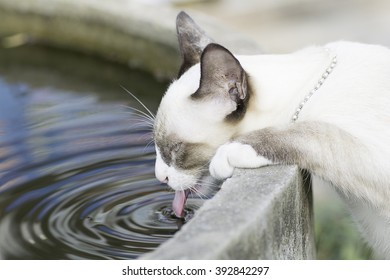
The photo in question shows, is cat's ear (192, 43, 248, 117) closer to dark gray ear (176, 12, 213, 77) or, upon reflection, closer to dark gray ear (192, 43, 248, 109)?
dark gray ear (192, 43, 248, 109)

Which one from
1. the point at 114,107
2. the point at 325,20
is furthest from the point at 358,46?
the point at 325,20

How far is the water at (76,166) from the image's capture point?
299cm

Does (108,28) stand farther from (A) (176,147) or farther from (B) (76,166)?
(A) (176,147)

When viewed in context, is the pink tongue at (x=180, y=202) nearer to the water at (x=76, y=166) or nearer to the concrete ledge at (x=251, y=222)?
the water at (x=76, y=166)

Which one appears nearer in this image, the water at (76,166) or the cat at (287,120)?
the cat at (287,120)

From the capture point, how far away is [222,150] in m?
2.76

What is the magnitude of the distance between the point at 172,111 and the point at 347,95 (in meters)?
0.62

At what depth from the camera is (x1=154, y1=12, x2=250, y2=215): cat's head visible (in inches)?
110

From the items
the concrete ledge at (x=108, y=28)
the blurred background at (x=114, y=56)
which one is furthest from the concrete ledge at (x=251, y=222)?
the concrete ledge at (x=108, y=28)

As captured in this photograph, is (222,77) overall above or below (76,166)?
above

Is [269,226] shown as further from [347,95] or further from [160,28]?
[160,28]

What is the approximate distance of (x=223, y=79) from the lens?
9.12 feet

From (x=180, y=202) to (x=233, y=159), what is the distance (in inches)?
17.4

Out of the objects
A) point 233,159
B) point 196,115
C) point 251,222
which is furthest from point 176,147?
point 251,222
